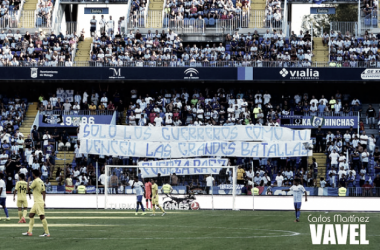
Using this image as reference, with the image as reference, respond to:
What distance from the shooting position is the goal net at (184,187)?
36625 millimetres

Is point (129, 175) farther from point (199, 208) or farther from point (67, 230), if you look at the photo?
point (67, 230)

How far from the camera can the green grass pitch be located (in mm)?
18453

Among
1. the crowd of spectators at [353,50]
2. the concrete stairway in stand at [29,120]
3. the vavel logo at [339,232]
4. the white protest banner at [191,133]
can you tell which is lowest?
the vavel logo at [339,232]

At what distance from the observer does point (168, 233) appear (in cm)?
2189

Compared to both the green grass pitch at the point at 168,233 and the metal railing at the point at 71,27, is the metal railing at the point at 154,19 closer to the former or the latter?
the metal railing at the point at 71,27

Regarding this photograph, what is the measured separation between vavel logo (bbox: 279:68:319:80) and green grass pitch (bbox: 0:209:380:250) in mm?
18462

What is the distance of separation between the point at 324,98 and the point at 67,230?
28423mm

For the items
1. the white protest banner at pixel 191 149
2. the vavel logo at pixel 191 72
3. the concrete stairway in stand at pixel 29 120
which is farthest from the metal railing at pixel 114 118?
the concrete stairway in stand at pixel 29 120

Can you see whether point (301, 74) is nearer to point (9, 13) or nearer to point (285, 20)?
point (285, 20)

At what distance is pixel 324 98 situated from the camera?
4766 cm

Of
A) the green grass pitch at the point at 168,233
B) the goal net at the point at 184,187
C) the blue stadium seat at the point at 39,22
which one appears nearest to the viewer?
the green grass pitch at the point at 168,233

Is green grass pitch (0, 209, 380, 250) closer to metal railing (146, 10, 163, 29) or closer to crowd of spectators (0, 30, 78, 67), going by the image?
crowd of spectators (0, 30, 78, 67)

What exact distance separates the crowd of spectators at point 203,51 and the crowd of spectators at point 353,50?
6.00 feet

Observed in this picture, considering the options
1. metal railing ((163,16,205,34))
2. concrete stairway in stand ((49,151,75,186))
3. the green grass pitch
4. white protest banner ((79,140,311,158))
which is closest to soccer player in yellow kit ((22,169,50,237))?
the green grass pitch
